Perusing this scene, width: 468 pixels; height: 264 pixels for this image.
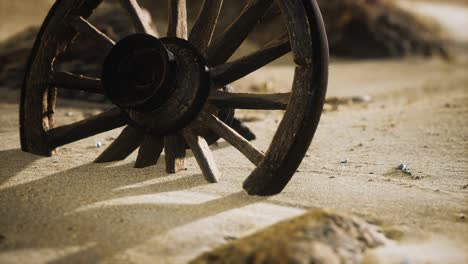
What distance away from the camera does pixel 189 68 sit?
9.52 feet

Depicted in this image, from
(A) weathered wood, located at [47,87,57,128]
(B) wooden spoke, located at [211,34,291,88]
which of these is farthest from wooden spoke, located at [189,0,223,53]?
(A) weathered wood, located at [47,87,57,128]

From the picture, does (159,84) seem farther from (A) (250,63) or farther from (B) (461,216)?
(B) (461,216)

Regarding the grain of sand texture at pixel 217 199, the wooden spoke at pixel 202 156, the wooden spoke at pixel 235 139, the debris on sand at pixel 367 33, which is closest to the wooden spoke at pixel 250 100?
the wooden spoke at pixel 235 139

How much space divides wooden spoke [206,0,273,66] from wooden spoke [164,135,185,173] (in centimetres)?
52

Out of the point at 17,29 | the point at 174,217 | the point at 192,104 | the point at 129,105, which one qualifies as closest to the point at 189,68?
the point at 192,104

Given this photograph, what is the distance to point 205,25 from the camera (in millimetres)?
3066

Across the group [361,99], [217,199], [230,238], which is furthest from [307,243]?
[361,99]

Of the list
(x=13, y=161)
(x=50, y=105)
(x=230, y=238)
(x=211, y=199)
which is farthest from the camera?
(x=50, y=105)

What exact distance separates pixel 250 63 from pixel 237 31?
260 millimetres

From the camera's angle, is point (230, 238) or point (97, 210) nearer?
point (230, 238)

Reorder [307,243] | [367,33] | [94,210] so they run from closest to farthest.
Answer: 1. [307,243]
2. [94,210]
3. [367,33]

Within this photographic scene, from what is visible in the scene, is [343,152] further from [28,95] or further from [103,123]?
[28,95]

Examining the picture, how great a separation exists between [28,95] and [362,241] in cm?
245

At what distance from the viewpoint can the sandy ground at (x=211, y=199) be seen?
204 cm
